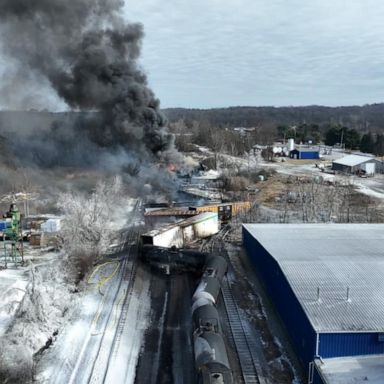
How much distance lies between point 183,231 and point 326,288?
1504 centimetres

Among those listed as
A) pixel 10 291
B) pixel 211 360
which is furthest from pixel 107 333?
pixel 10 291

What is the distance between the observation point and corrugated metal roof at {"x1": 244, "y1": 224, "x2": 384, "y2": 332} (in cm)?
1661

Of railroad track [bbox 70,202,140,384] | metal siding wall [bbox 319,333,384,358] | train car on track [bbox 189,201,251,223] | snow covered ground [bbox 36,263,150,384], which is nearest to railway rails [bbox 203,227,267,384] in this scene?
metal siding wall [bbox 319,333,384,358]

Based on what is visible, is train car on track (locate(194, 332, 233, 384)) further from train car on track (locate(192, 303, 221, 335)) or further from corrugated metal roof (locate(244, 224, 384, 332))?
corrugated metal roof (locate(244, 224, 384, 332))

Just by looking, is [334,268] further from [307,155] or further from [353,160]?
[307,155]

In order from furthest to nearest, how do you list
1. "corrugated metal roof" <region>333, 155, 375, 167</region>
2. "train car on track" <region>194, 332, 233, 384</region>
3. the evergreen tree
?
the evergreen tree, "corrugated metal roof" <region>333, 155, 375, 167</region>, "train car on track" <region>194, 332, 233, 384</region>

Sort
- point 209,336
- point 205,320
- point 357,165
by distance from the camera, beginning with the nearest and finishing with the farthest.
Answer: point 209,336
point 205,320
point 357,165

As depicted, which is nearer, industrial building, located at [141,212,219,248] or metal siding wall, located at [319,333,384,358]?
metal siding wall, located at [319,333,384,358]

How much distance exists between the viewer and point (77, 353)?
18156 mm

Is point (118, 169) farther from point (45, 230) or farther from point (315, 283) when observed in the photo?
point (315, 283)

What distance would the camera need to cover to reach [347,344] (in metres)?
15.9

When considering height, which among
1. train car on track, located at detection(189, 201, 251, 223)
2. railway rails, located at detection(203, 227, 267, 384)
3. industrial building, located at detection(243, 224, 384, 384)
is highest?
industrial building, located at detection(243, 224, 384, 384)

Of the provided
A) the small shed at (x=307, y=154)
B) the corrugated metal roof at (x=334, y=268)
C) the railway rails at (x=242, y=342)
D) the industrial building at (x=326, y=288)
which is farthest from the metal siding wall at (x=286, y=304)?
the small shed at (x=307, y=154)

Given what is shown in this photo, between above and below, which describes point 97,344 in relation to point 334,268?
below
